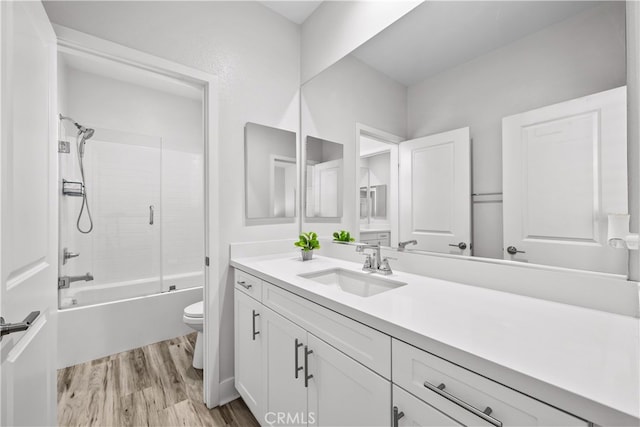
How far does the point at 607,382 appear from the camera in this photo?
48 centimetres

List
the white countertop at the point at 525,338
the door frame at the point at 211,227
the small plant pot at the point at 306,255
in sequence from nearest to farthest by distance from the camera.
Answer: the white countertop at the point at 525,338, the door frame at the point at 211,227, the small plant pot at the point at 306,255

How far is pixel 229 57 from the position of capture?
1733 mm

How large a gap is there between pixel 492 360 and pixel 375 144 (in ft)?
3.93

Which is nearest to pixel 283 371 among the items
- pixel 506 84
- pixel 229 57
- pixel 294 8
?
pixel 506 84

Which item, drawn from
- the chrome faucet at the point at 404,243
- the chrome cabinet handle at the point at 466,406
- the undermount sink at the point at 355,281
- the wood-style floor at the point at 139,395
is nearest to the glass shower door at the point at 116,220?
the wood-style floor at the point at 139,395

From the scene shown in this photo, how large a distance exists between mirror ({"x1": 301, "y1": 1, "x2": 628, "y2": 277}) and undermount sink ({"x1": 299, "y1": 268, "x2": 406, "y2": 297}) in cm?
24

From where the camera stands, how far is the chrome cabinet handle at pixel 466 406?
0.54 meters

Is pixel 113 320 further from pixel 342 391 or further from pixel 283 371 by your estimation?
pixel 342 391

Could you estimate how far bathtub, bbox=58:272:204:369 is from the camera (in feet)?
6.76

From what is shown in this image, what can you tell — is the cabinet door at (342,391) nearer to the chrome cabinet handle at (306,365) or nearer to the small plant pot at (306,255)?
the chrome cabinet handle at (306,365)

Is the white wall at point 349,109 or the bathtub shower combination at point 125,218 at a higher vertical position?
the white wall at point 349,109

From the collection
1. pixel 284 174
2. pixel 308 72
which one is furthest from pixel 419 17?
pixel 284 174

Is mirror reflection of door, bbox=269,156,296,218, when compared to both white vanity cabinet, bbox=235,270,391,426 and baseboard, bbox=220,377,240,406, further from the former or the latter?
baseboard, bbox=220,377,240,406

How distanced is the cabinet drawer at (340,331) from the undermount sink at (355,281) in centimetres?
23
